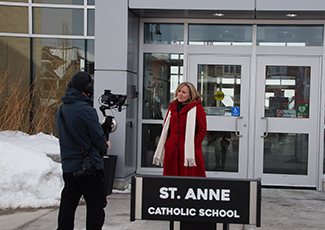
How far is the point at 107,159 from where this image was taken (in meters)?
6.27

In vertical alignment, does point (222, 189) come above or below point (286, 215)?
above

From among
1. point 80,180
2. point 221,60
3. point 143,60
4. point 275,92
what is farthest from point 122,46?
point 80,180

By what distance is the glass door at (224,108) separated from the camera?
23.6ft

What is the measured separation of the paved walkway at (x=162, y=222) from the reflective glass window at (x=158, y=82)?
6.21 ft

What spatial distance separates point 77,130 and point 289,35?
5.23 m

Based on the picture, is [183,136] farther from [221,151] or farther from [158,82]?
[158,82]

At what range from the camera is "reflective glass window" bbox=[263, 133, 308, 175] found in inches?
281

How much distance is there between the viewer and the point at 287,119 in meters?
7.09

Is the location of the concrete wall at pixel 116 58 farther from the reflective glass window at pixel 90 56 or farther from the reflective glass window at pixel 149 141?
the reflective glass window at pixel 90 56

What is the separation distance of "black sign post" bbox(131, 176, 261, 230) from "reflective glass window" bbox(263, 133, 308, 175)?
4.73 metres

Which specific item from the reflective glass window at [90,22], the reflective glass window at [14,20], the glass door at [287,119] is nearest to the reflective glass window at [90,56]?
the reflective glass window at [90,22]

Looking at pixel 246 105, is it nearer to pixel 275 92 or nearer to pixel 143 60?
pixel 275 92

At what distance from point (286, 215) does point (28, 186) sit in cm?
400

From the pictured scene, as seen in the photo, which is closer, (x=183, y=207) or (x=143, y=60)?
(x=183, y=207)
